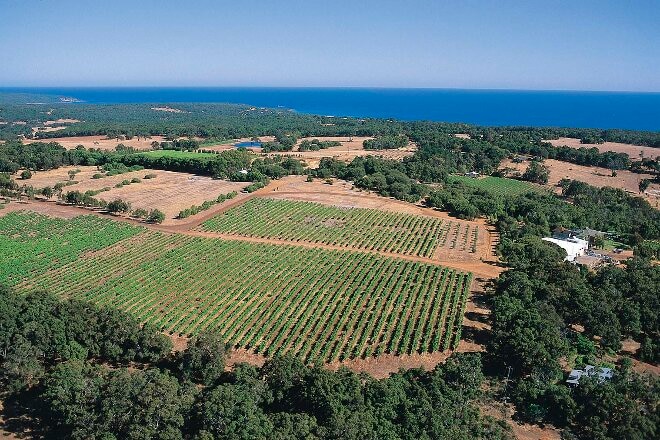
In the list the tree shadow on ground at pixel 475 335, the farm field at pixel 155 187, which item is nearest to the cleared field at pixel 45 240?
the farm field at pixel 155 187

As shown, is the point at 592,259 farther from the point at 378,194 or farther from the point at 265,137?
the point at 265,137

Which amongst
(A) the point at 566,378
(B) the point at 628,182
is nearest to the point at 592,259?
(A) the point at 566,378

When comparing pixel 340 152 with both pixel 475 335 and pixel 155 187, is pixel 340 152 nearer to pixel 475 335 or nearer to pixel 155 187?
pixel 155 187

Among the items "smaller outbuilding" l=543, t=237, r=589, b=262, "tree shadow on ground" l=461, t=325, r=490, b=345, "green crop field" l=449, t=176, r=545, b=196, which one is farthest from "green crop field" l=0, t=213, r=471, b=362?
"green crop field" l=449, t=176, r=545, b=196

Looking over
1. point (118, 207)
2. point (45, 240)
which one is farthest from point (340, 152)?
point (45, 240)

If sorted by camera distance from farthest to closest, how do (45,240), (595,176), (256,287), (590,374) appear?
(595,176) → (45,240) → (256,287) → (590,374)

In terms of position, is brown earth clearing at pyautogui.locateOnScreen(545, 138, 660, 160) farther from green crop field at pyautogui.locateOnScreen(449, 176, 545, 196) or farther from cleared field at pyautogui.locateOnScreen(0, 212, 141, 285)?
cleared field at pyautogui.locateOnScreen(0, 212, 141, 285)

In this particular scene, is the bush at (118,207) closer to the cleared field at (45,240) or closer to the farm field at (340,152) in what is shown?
the cleared field at (45,240)
